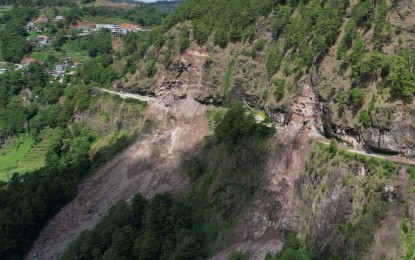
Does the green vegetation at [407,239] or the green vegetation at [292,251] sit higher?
the green vegetation at [407,239]

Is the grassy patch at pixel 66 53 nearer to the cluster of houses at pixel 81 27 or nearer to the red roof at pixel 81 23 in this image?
the cluster of houses at pixel 81 27

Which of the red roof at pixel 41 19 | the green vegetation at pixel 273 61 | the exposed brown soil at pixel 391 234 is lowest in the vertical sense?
the red roof at pixel 41 19

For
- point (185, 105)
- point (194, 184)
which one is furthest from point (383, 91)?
point (185, 105)

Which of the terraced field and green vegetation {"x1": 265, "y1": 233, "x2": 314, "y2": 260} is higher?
green vegetation {"x1": 265, "y1": 233, "x2": 314, "y2": 260}

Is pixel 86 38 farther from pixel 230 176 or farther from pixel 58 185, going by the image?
pixel 230 176

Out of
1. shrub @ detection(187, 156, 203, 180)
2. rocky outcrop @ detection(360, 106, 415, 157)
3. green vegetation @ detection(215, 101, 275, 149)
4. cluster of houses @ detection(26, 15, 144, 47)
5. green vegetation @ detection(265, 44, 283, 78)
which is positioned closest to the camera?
rocky outcrop @ detection(360, 106, 415, 157)

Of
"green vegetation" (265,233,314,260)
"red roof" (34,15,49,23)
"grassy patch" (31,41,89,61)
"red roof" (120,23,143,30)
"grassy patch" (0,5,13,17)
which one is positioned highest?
"green vegetation" (265,233,314,260)

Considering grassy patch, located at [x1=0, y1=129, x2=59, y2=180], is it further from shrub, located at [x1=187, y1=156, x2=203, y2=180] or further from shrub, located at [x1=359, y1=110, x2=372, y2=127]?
shrub, located at [x1=359, y1=110, x2=372, y2=127]

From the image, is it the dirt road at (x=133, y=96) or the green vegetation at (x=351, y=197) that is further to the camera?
the dirt road at (x=133, y=96)

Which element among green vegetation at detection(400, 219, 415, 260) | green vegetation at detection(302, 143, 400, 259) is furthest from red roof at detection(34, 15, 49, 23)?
green vegetation at detection(400, 219, 415, 260)

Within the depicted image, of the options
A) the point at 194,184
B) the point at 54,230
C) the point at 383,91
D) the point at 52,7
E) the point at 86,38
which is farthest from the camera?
the point at 52,7

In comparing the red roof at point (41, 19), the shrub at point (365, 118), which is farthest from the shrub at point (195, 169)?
the red roof at point (41, 19)
